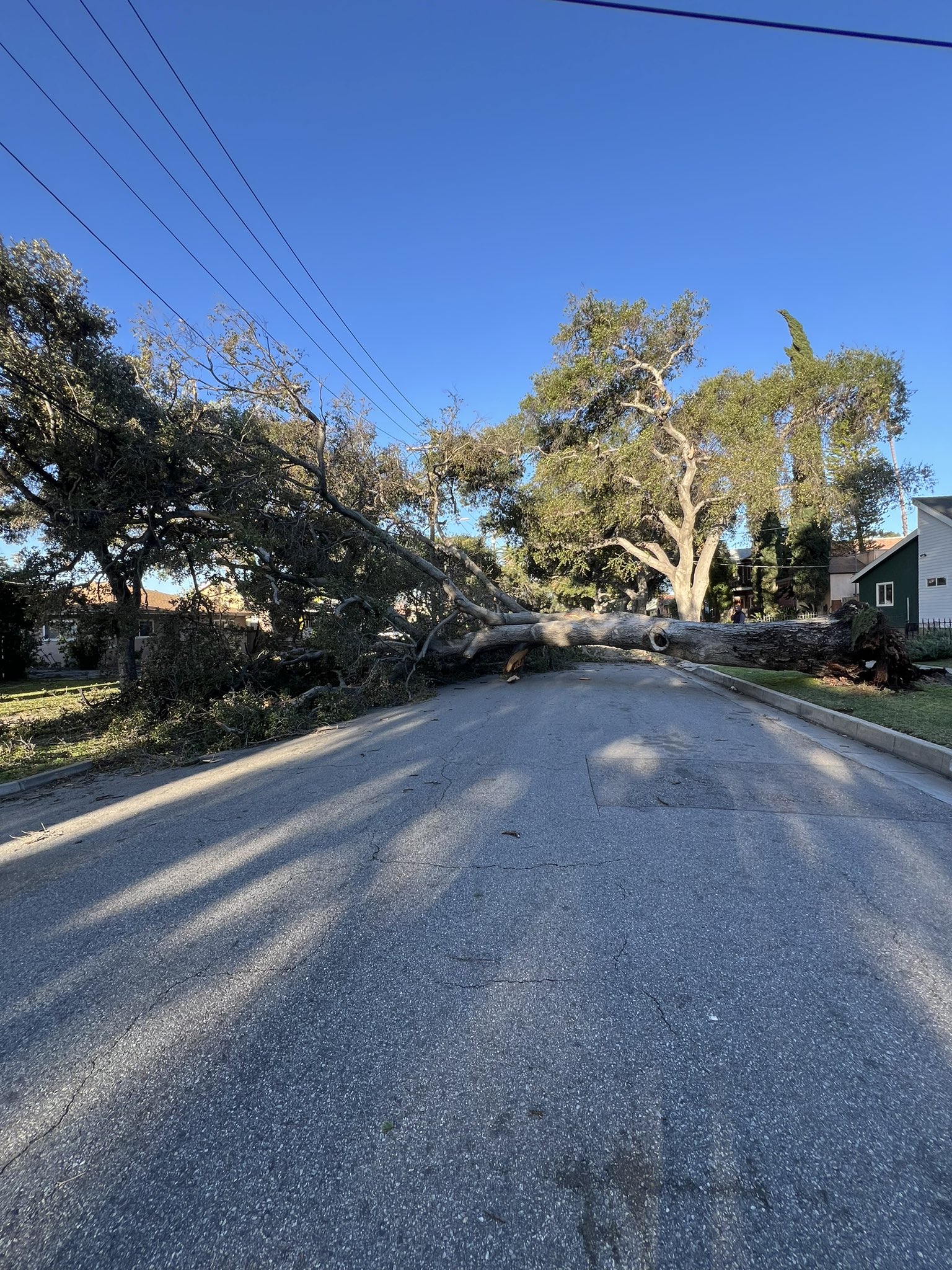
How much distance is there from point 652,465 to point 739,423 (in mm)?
3606

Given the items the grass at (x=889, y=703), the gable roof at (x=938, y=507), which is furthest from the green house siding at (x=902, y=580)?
the grass at (x=889, y=703)

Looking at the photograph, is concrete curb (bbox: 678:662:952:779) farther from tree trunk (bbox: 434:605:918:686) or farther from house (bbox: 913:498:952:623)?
house (bbox: 913:498:952:623)

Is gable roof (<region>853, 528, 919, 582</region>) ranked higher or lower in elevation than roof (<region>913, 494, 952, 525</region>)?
lower

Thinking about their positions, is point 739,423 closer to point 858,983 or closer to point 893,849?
point 893,849

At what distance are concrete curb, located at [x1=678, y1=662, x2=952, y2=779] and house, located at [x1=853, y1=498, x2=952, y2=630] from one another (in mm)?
11327

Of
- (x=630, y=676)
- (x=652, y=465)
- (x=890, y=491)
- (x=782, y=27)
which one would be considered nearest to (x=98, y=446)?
(x=782, y=27)

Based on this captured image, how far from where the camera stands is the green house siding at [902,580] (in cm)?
2398

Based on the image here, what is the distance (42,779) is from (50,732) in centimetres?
324

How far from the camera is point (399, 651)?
13328 mm

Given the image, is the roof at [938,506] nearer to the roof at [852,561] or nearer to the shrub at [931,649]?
the shrub at [931,649]

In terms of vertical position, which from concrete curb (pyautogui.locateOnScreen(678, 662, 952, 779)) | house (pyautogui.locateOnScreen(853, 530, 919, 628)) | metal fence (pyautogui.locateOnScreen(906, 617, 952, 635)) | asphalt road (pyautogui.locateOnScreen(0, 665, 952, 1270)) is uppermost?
house (pyautogui.locateOnScreen(853, 530, 919, 628))

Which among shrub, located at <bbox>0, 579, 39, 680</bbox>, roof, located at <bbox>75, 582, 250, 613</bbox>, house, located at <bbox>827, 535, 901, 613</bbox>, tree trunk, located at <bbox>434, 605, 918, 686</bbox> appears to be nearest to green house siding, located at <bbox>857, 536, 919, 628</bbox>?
house, located at <bbox>827, 535, 901, 613</bbox>

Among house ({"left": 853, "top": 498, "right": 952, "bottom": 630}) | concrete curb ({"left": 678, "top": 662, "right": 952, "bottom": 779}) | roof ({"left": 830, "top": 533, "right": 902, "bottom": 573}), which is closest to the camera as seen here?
concrete curb ({"left": 678, "top": 662, "right": 952, "bottom": 779})

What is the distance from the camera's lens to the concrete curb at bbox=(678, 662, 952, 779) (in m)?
6.39
